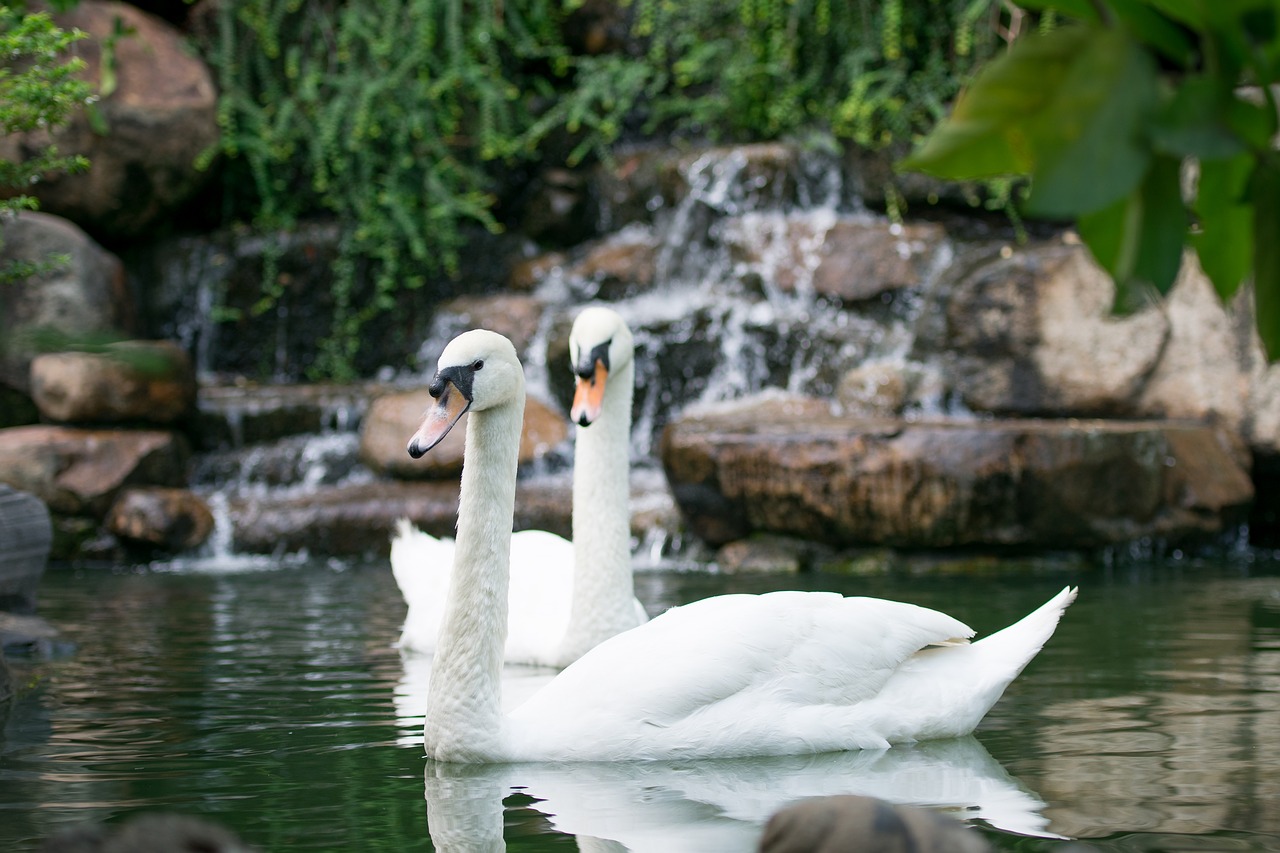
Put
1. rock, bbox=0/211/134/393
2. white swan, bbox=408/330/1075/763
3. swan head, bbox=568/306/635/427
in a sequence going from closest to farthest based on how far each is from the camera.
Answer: white swan, bbox=408/330/1075/763, swan head, bbox=568/306/635/427, rock, bbox=0/211/134/393

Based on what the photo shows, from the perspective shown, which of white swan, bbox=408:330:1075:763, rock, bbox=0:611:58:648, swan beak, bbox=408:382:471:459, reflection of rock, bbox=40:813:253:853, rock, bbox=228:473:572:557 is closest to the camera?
reflection of rock, bbox=40:813:253:853

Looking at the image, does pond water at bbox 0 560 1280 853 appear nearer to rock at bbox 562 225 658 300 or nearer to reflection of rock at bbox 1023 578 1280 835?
reflection of rock at bbox 1023 578 1280 835

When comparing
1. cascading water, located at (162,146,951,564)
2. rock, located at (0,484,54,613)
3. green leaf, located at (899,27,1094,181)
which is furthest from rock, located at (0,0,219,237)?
green leaf, located at (899,27,1094,181)

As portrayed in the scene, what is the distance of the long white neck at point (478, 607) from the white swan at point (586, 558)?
3.37 ft

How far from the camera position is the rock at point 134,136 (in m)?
13.4

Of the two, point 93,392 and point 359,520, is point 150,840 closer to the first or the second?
point 359,520

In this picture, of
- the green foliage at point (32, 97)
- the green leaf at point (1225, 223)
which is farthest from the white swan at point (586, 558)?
the green leaf at point (1225, 223)

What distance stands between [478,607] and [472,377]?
0.60 m

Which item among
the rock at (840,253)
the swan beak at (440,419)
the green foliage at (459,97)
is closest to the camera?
the swan beak at (440,419)

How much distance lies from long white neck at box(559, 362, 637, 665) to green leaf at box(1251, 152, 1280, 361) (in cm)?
411

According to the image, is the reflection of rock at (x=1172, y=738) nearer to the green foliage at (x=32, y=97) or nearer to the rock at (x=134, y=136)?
the green foliage at (x=32, y=97)

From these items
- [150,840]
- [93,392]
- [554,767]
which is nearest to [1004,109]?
[150,840]

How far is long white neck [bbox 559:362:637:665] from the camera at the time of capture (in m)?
5.06

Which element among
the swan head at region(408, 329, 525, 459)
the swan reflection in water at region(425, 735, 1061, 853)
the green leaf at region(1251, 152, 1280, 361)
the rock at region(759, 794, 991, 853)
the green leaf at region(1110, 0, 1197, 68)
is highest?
the green leaf at region(1110, 0, 1197, 68)
